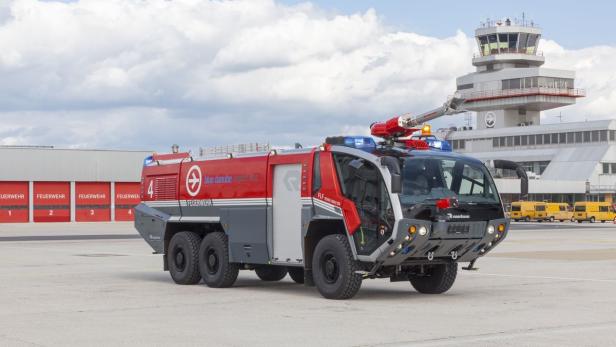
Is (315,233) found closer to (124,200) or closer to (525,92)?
(124,200)

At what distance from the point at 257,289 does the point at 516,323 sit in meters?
7.36

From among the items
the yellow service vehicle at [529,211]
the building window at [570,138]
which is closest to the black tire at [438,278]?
the yellow service vehicle at [529,211]

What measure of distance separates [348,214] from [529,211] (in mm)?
81832

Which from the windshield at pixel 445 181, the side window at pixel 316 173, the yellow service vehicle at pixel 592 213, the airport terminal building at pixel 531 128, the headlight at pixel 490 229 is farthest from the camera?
the airport terminal building at pixel 531 128

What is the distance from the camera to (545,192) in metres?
115

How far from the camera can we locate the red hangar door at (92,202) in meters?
86.6

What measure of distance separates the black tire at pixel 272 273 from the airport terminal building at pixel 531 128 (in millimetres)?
94146

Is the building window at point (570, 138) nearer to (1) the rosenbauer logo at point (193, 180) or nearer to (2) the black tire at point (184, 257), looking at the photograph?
(2) the black tire at point (184, 257)

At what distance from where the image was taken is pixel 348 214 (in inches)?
686

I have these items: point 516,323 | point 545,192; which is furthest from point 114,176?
point 516,323

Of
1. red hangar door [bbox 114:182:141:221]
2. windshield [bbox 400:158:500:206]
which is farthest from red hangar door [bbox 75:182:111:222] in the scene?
windshield [bbox 400:158:500:206]

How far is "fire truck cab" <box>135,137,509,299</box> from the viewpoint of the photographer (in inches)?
673

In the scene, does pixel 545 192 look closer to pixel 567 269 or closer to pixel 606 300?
pixel 567 269

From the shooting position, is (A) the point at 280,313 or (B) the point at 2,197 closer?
(A) the point at 280,313
